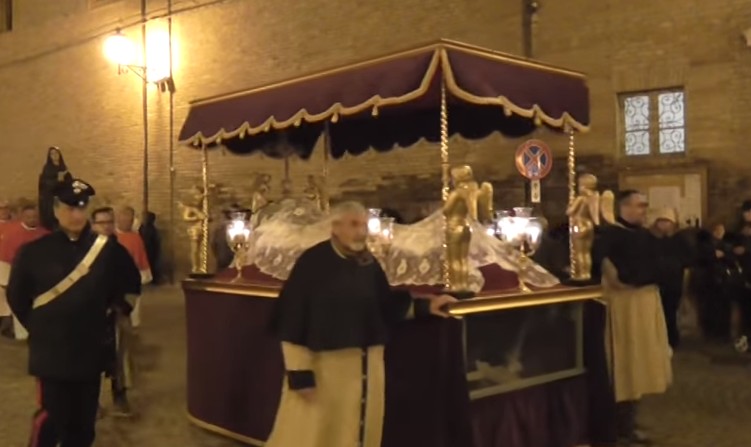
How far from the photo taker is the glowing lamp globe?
59.9 feet

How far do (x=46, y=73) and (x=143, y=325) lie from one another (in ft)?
34.0

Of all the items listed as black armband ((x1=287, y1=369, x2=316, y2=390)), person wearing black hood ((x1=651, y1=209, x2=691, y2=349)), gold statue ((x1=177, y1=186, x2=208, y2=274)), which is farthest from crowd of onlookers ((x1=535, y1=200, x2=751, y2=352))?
black armband ((x1=287, y1=369, x2=316, y2=390))

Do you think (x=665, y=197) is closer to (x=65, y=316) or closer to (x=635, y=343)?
(x=635, y=343)

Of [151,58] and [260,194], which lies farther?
[151,58]

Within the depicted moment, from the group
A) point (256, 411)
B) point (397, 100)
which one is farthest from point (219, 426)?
point (397, 100)

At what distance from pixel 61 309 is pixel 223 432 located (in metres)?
2.09

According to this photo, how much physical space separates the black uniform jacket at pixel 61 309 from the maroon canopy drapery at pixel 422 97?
1.81 m

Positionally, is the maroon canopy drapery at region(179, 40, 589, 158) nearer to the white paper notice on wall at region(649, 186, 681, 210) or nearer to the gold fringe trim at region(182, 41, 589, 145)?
the gold fringe trim at region(182, 41, 589, 145)

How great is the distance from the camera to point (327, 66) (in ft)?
28.8

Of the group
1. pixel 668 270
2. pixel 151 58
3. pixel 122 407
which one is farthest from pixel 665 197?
pixel 151 58

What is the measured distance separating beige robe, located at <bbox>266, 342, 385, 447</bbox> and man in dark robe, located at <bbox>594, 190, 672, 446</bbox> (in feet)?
6.86

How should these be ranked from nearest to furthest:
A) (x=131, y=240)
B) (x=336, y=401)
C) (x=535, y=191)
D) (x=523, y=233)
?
(x=336, y=401)
(x=523, y=233)
(x=131, y=240)
(x=535, y=191)

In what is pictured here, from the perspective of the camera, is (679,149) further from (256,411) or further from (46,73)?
(46,73)

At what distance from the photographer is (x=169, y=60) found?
18250 mm
